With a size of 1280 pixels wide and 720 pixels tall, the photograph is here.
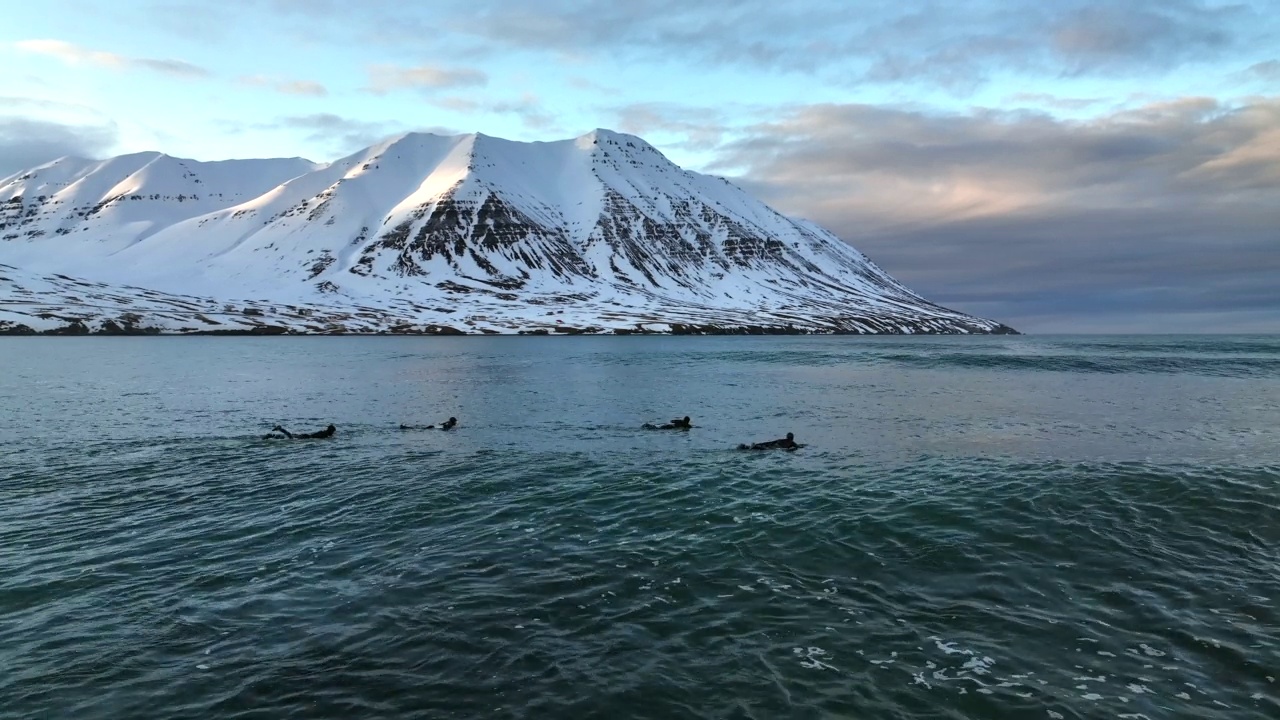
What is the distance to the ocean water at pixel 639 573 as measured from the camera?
48.7 feet

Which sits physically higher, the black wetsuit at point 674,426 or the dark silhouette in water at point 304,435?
the black wetsuit at point 674,426

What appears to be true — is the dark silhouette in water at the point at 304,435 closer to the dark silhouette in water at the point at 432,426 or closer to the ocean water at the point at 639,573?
the ocean water at the point at 639,573

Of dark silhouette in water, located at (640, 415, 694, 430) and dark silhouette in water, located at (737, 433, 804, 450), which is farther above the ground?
dark silhouette in water, located at (737, 433, 804, 450)

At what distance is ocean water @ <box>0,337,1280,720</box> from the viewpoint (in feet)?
48.7

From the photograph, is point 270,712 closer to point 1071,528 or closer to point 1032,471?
point 1071,528

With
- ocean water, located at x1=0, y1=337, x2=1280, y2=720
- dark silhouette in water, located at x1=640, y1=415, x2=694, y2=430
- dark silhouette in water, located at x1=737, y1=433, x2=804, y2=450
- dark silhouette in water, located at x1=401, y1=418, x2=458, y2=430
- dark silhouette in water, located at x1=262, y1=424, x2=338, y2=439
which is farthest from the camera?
dark silhouette in water, located at x1=640, y1=415, x2=694, y2=430

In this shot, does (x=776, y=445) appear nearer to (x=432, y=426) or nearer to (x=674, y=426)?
(x=674, y=426)

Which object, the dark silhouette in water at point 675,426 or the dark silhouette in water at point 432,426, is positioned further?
the dark silhouette in water at point 675,426

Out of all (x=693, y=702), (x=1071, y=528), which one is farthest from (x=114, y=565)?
(x=1071, y=528)

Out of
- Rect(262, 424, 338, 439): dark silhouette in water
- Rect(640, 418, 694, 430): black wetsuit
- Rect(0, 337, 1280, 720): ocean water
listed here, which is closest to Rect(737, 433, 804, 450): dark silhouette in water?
Rect(0, 337, 1280, 720): ocean water

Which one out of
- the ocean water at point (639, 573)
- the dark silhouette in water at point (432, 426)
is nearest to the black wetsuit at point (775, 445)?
the ocean water at point (639, 573)

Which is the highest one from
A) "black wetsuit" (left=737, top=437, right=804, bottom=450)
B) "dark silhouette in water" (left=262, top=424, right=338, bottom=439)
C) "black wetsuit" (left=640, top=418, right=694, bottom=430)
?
"black wetsuit" (left=737, top=437, right=804, bottom=450)

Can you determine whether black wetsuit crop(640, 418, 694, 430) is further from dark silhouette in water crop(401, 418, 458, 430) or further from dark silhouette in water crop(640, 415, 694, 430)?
dark silhouette in water crop(401, 418, 458, 430)

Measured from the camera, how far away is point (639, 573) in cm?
2156
